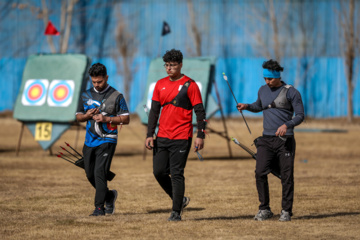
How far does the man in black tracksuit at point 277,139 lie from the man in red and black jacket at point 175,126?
57 centimetres

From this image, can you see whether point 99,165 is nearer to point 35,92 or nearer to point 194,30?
point 35,92

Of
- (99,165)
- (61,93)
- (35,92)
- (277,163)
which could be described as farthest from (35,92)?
(277,163)

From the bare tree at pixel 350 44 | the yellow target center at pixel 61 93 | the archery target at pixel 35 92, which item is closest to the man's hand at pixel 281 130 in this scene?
the yellow target center at pixel 61 93

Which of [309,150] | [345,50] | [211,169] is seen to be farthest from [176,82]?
[345,50]

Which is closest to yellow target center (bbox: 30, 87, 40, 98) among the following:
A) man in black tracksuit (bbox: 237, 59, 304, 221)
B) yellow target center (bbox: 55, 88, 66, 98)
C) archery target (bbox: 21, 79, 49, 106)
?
archery target (bbox: 21, 79, 49, 106)

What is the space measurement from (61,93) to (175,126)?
9335mm

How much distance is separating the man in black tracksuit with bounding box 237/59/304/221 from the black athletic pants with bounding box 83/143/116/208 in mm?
1556

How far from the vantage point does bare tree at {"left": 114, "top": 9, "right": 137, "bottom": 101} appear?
30406mm

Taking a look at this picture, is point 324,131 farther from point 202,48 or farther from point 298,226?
point 298,226

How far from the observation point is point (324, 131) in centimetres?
2386

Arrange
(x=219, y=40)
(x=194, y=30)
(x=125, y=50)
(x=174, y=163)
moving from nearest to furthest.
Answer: (x=174, y=163), (x=194, y=30), (x=219, y=40), (x=125, y=50)

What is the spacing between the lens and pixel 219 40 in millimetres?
30266

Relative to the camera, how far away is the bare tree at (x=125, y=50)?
30406 millimetres

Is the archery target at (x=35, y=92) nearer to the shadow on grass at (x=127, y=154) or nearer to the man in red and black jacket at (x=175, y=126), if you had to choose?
the shadow on grass at (x=127, y=154)
